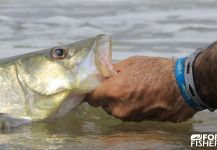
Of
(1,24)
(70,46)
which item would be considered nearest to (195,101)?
(70,46)

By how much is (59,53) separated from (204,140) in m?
0.84

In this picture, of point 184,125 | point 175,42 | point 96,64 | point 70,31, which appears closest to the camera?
point 96,64

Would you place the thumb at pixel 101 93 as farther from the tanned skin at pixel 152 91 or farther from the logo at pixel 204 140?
the logo at pixel 204 140

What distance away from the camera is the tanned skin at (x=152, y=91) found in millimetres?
2910

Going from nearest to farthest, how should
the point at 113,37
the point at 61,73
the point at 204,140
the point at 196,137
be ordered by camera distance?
the point at 204,140 < the point at 196,137 < the point at 61,73 < the point at 113,37

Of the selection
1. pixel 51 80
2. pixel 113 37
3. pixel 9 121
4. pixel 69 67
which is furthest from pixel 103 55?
pixel 113 37

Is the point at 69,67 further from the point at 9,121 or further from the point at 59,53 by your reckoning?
the point at 9,121

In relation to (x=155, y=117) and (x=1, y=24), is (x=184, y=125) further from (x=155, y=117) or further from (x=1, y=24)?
(x=1, y=24)

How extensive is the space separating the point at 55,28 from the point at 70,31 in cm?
24

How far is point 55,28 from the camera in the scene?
633 cm

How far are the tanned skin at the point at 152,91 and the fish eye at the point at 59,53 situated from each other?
30 cm

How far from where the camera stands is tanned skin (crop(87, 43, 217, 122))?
2910 mm

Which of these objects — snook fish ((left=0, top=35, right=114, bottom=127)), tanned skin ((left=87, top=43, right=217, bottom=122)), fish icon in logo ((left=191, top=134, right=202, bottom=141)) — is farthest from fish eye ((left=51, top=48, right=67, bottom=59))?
fish icon in logo ((left=191, top=134, right=202, bottom=141))

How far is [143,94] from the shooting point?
2955 millimetres
